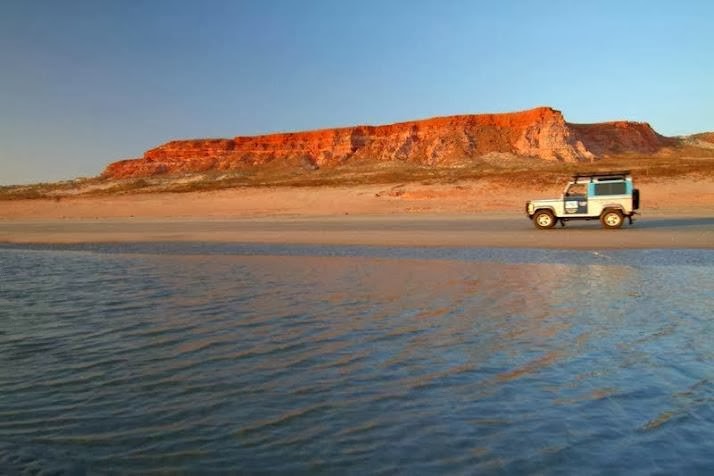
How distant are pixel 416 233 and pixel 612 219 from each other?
7163mm

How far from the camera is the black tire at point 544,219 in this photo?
75.0 ft

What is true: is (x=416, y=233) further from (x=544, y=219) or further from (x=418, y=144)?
(x=418, y=144)

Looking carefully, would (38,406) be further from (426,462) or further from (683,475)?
(683,475)

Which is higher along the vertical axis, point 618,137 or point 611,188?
point 618,137

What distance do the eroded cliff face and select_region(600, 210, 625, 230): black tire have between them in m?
85.2

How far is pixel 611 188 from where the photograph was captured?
74.1 feet

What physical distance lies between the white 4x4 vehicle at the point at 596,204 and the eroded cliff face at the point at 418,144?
85.0 meters

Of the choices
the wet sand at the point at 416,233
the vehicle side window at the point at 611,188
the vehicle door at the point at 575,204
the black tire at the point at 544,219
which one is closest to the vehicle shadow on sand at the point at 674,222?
the wet sand at the point at 416,233

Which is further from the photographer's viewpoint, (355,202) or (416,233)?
(355,202)

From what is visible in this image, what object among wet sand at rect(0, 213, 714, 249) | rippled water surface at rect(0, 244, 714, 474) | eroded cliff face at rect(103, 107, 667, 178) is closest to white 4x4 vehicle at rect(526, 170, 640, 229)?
wet sand at rect(0, 213, 714, 249)

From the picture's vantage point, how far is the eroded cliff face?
114 metres

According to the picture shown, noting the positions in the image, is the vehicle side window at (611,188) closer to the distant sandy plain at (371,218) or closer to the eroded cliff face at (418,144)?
the distant sandy plain at (371,218)

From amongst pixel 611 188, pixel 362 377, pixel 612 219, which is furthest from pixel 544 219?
pixel 362 377

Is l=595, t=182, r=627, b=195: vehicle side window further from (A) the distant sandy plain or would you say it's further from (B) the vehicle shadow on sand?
(B) the vehicle shadow on sand
